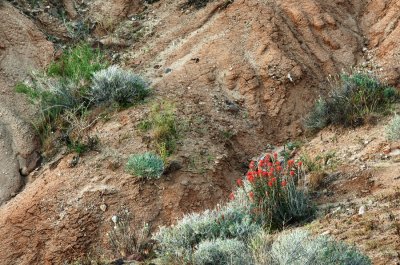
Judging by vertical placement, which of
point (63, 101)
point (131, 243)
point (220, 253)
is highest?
point (220, 253)

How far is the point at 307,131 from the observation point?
31.2 ft

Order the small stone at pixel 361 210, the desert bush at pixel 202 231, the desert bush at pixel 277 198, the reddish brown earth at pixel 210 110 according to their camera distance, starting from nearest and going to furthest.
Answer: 1. the desert bush at pixel 202 231
2. the small stone at pixel 361 210
3. the desert bush at pixel 277 198
4. the reddish brown earth at pixel 210 110

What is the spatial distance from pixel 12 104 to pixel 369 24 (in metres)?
6.50

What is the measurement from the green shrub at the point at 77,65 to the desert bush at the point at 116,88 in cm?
31

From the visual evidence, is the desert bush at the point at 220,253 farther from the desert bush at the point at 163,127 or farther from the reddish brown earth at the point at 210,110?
the desert bush at the point at 163,127

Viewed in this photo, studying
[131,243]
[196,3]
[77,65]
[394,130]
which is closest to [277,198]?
[131,243]

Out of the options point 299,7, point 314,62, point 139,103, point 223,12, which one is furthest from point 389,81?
point 139,103

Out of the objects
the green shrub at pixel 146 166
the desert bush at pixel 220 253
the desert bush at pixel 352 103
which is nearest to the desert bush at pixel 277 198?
the desert bush at pixel 220 253

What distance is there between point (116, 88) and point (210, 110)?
1.48 m

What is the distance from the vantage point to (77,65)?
32.7 feet

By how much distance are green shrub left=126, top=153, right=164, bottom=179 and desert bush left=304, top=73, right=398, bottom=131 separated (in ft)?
8.80

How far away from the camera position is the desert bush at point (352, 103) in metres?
9.08

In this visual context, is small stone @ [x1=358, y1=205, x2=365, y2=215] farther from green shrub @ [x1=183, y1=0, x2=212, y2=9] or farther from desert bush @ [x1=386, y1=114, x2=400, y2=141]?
green shrub @ [x1=183, y1=0, x2=212, y2=9]

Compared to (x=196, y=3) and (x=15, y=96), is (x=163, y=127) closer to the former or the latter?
(x=15, y=96)
